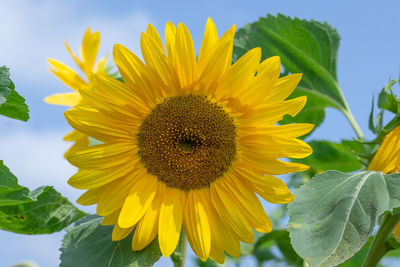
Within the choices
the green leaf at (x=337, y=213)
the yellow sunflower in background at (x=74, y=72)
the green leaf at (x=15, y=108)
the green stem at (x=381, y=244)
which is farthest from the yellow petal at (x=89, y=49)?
the green stem at (x=381, y=244)

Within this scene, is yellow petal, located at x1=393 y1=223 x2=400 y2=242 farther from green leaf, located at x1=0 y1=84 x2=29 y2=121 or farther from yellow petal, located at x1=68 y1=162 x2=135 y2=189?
green leaf, located at x1=0 y1=84 x2=29 y2=121

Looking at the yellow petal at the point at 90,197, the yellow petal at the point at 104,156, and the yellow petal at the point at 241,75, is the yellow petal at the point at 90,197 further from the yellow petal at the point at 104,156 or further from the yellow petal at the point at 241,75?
the yellow petal at the point at 241,75

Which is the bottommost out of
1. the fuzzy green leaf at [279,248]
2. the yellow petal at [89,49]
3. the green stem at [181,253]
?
the fuzzy green leaf at [279,248]

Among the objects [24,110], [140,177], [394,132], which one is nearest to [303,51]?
[394,132]

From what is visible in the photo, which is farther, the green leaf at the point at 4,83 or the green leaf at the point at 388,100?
the green leaf at the point at 388,100

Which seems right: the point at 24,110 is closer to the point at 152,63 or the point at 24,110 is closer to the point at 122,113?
the point at 122,113

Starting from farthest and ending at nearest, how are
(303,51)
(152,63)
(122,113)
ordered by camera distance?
(303,51)
(122,113)
(152,63)

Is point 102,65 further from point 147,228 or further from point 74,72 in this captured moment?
point 147,228
